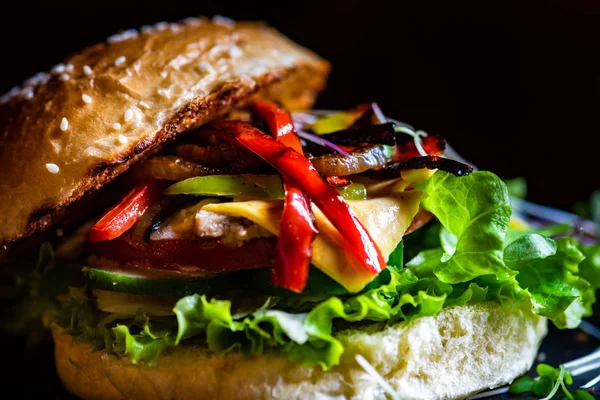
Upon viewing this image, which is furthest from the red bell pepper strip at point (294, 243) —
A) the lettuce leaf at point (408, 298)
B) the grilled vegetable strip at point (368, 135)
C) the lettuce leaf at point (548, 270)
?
the lettuce leaf at point (548, 270)

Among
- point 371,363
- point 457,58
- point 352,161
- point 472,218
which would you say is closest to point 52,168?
point 352,161

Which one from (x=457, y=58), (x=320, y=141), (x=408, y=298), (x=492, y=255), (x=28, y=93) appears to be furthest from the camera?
(x=457, y=58)

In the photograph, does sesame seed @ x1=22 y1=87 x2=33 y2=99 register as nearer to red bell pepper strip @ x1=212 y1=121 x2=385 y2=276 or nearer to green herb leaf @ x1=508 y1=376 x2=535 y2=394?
red bell pepper strip @ x1=212 y1=121 x2=385 y2=276

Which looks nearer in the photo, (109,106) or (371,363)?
(371,363)

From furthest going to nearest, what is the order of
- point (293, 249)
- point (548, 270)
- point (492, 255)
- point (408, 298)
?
1. point (548, 270)
2. point (492, 255)
3. point (408, 298)
4. point (293, 249)

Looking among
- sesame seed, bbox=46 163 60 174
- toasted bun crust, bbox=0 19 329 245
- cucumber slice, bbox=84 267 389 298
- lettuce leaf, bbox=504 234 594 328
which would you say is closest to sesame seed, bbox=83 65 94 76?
toasted bun crust, bbox=0 19 329 245

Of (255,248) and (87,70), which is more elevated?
(87,70)

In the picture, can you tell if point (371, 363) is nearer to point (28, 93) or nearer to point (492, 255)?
point (492, 255)
